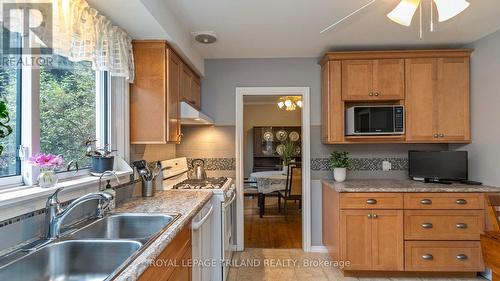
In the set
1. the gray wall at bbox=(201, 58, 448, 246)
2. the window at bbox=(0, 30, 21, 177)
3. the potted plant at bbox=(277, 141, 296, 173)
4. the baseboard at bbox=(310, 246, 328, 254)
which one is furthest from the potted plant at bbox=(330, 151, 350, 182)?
the potted plant at bbox=(277, 141, 296, 173)

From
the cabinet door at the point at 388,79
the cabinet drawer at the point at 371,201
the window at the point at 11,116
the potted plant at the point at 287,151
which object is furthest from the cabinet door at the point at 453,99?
the potted plant at the point at 287,151

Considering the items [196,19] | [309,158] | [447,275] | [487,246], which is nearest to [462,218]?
[447,275]

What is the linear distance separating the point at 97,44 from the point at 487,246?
279 centimetres

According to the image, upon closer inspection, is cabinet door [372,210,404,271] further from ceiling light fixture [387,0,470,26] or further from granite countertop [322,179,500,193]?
ceiling light fixture [387,0,470,26]

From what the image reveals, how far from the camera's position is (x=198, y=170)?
3.44 metres

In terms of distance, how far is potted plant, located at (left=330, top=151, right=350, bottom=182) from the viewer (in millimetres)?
3252

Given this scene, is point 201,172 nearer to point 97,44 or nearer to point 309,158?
point 309,158

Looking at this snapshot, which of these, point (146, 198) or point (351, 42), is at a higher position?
point (351, 42)

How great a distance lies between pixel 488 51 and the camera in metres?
2.85

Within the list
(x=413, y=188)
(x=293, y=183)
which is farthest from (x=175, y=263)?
(x=293, y=183)

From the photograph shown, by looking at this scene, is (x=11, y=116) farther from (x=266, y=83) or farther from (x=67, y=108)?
(x=266, y=83)

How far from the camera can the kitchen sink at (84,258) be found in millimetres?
1290

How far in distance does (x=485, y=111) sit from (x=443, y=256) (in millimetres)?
1459

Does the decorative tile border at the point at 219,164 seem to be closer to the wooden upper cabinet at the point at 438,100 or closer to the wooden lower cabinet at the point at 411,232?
the wooden lower cabinet at the point at 411,232
